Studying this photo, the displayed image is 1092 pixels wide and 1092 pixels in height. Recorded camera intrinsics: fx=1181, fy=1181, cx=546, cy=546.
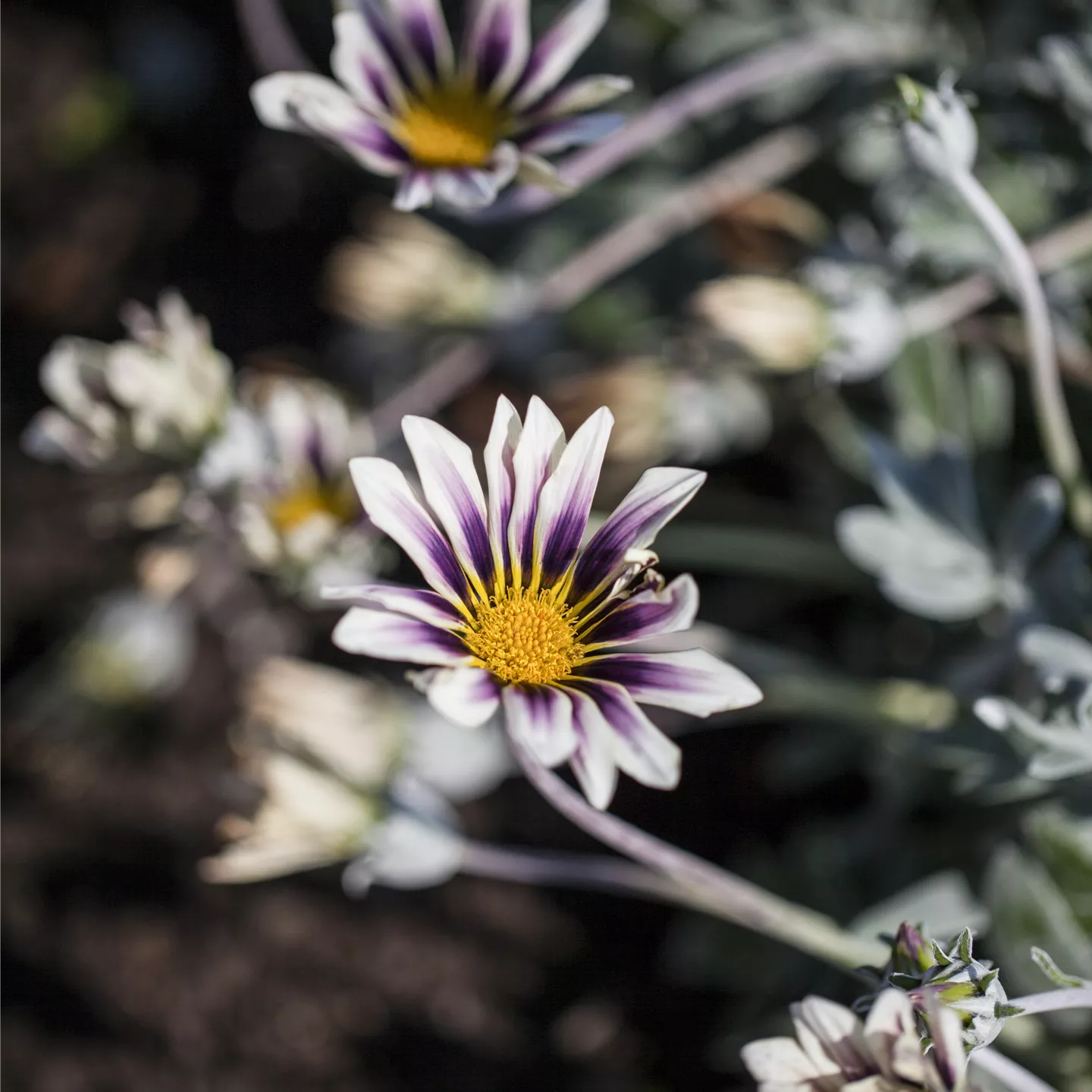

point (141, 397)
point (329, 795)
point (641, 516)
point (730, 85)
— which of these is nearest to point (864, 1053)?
point (641, 516)

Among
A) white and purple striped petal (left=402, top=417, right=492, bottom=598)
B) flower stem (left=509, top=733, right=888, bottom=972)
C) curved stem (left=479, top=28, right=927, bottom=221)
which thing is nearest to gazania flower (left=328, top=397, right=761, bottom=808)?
white and purple striped petal (left=402, top=417, right=492, bottom=598)

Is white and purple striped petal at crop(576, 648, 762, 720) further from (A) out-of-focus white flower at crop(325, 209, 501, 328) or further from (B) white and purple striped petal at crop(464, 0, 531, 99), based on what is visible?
(A) out-of-focus white flower at crop(325, 209, 501, 328)

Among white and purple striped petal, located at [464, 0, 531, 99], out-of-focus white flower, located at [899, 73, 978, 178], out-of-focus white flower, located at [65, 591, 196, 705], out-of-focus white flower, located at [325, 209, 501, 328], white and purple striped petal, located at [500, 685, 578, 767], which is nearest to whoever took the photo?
white and purple striped petal, located at [500, 685, 578, 767]

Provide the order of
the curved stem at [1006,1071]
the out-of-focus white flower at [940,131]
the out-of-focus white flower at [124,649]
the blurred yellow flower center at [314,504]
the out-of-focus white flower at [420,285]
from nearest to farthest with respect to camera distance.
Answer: the curved stem at [1006,1071] < the out-of-focus white flower at [940,131] < the blurred yellow flower center at [314,504] < the out-of-focus white flower at [420,285] < the out-of-focus white flower at [124,649]

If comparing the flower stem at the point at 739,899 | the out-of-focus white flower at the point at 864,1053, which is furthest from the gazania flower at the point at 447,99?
the out-of-focus white flower at the point at 864,1053

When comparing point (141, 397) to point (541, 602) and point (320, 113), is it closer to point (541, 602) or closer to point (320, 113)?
point (320, 113)

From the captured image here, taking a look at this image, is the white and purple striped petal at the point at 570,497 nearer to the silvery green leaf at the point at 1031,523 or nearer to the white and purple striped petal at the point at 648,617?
the white and purple striped petal at the point at 648,617
